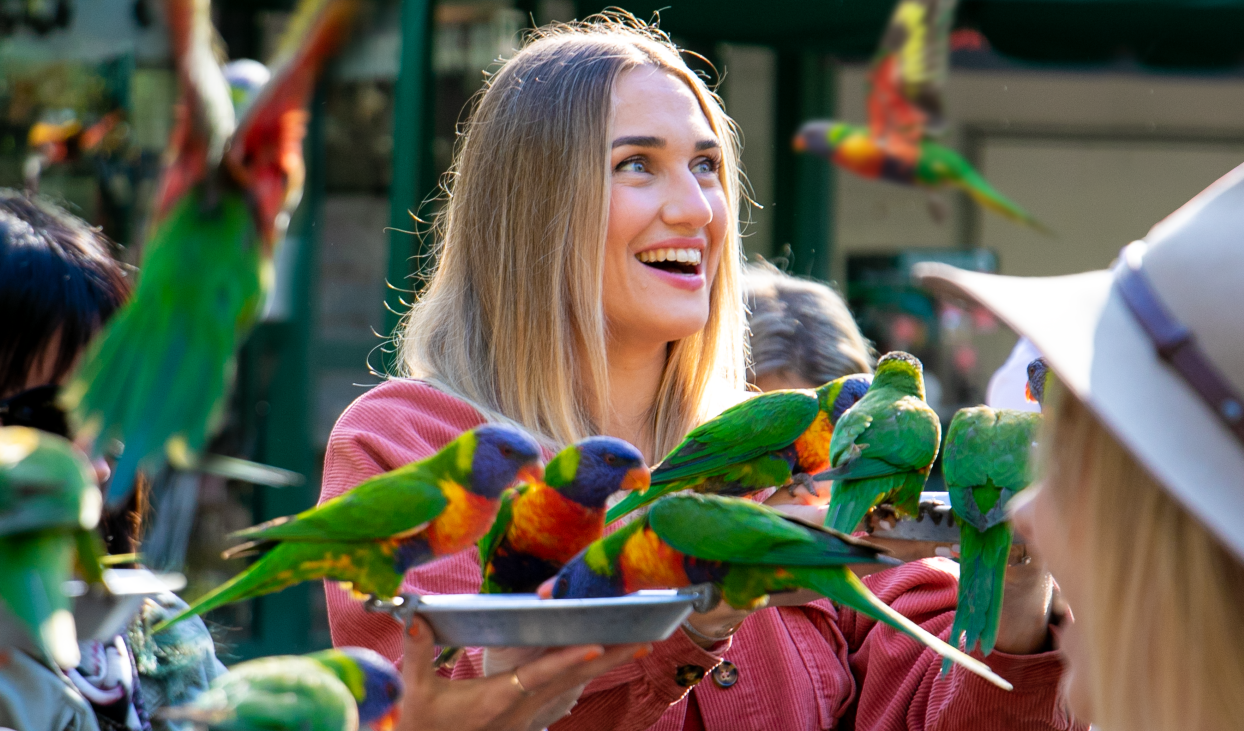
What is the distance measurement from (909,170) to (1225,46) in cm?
444

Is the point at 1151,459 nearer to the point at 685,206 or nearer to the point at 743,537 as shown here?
the point at 743,537

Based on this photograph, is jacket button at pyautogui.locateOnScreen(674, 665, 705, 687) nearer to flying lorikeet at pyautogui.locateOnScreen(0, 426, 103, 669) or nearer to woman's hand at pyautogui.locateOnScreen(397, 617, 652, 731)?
woman's hand at pyautogui.locateOnScreen(397, 617, 652, 731)

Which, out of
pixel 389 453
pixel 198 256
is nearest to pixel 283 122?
pixel 198 256

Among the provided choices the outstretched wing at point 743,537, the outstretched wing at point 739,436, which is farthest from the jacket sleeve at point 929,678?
the outstretched wing at point 743,537

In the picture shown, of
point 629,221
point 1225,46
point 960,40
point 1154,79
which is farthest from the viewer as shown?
point 1154,79

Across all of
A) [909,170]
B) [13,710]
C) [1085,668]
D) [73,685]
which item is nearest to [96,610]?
[13,710]

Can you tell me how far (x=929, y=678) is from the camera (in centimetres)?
200

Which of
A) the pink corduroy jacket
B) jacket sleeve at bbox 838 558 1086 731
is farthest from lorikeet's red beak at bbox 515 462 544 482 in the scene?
jacket sleeve at bbox 838 558 1086 731

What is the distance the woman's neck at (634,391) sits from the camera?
1974 mm

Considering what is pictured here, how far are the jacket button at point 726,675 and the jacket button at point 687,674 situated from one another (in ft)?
1.26

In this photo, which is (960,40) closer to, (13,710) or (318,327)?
(318,327)

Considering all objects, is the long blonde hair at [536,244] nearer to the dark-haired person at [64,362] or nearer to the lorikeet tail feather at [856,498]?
the lorikeet tail feather at [856,498]

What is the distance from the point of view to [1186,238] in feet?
2.80

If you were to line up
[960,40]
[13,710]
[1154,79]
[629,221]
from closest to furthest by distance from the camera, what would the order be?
[13,710] < [629,221] < [960,40] < [1154,79]
